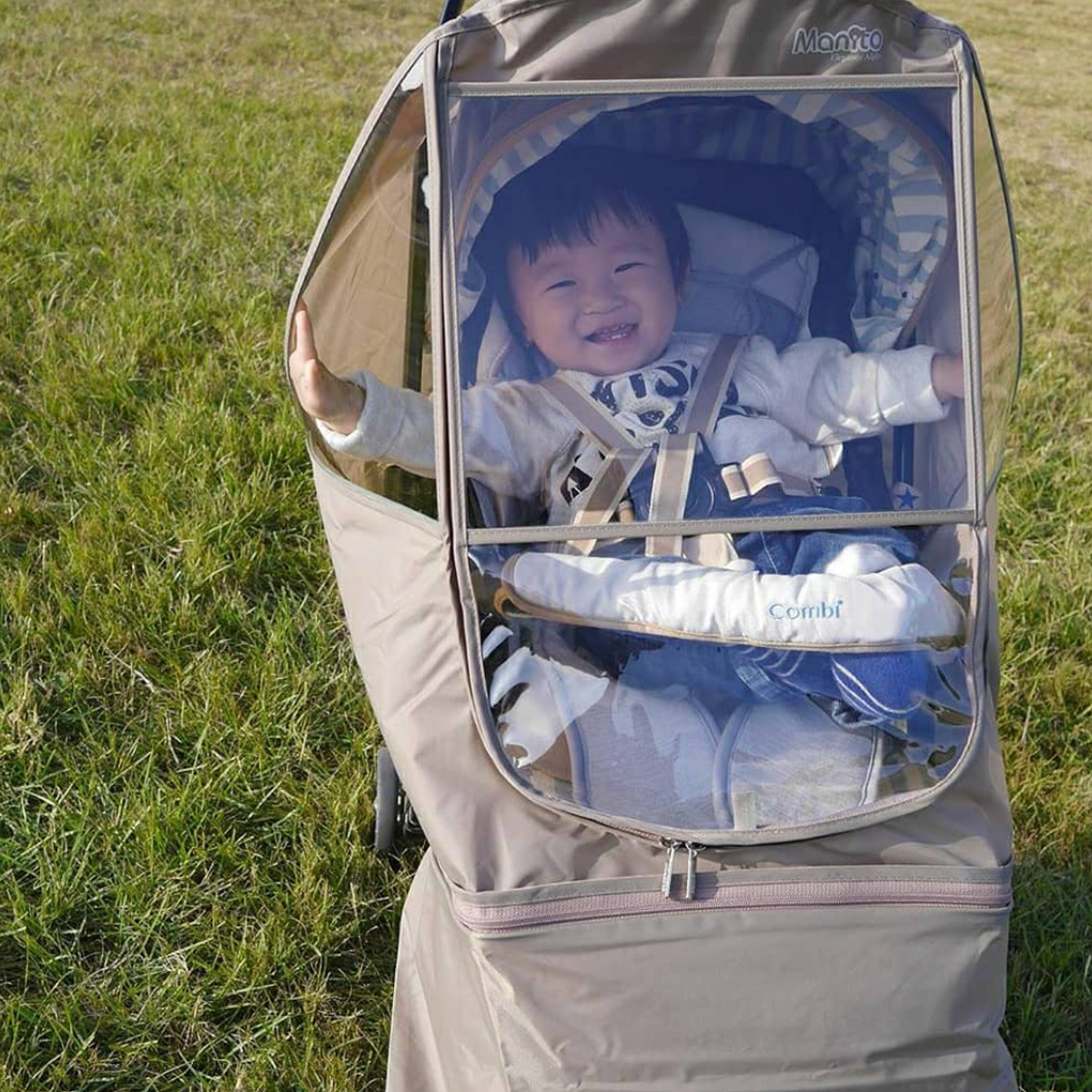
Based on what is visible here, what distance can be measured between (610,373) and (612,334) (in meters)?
0.06

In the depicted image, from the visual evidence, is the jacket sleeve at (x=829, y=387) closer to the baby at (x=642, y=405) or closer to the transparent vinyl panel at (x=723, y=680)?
the baby at (x=642, y=405)

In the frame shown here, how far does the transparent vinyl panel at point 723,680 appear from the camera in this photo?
1.38m

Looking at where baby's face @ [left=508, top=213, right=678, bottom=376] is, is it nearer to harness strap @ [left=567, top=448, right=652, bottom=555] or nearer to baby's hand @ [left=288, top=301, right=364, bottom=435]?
harness strap @ [left=567, top=448, right=652, bottom=555]

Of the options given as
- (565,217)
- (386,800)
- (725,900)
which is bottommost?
(386,800)

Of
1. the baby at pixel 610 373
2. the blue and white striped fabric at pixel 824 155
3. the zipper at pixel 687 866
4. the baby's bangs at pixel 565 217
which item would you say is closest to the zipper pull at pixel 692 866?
the zipper at pixel 687 866

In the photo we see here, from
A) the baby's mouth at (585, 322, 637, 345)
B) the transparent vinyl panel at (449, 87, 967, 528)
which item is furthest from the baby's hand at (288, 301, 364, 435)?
the baby's mouth at (585, 322, 637, 345)

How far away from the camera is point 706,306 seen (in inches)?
76.5

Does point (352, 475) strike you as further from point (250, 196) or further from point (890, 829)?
point (250, 196)

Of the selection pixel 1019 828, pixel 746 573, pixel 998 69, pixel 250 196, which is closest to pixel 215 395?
pixel 250 196

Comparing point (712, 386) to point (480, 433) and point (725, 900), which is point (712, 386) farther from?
point (725, 900)

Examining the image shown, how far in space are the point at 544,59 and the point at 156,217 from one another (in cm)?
241

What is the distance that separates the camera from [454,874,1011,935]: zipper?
1.24 meters

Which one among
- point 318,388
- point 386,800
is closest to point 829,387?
point 318,388

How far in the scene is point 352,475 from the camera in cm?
176
